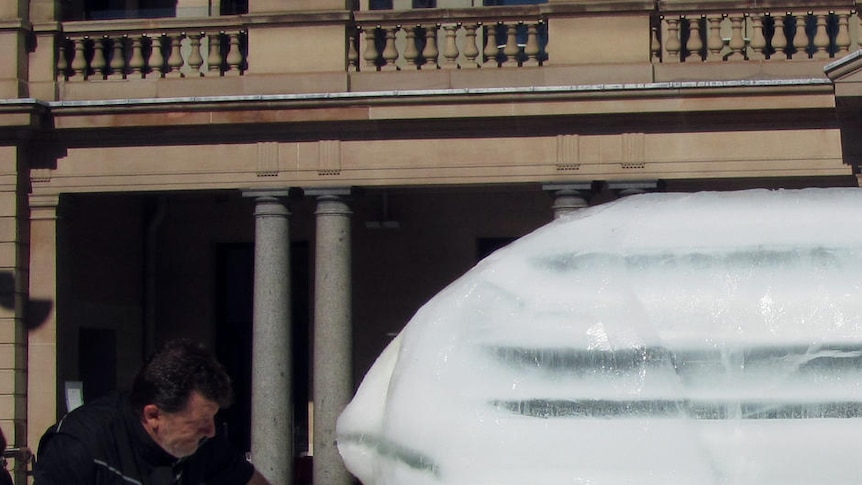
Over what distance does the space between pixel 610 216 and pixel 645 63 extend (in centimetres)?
1166

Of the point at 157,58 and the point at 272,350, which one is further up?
the point at 157,58

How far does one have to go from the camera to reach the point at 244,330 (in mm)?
18922

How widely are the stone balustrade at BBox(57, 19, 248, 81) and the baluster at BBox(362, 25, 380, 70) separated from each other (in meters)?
1.33

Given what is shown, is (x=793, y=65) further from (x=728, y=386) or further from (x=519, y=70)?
(x=728, y=386)

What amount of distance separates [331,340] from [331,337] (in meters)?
0.03

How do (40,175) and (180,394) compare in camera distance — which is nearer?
(180,394)

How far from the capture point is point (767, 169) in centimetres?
1459

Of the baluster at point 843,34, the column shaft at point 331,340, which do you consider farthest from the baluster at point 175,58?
the baluster at point 843,34

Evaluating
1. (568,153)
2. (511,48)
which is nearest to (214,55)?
(511,48)

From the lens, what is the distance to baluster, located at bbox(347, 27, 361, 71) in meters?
15.3

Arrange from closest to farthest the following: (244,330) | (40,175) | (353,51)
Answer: (353,51), (40,175), (244,330)

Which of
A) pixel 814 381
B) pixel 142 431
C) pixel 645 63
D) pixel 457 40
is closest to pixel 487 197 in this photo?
pixel 457 40

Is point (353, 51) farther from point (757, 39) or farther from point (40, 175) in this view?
point (757, 39)

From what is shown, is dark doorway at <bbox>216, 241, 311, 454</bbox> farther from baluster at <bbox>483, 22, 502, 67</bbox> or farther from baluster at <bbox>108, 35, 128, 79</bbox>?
baluster at <bbox>483, 22, 502, 67</bbox>
